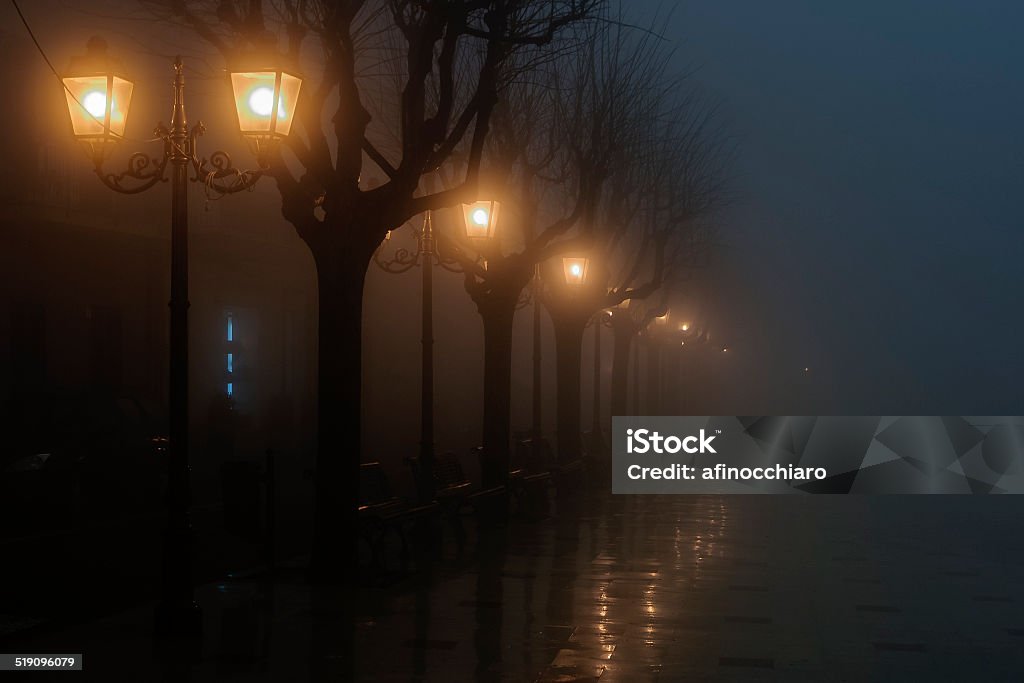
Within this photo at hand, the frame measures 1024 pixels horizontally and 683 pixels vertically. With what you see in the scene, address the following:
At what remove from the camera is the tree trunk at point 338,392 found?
13.1 m

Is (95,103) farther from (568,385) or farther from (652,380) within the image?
(652,380)

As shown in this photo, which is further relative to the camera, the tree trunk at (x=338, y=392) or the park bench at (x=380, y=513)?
the park bench at (x=380, y=513)

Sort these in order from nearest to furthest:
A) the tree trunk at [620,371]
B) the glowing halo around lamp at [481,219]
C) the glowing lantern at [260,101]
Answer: the glowing lantern at [260,101] < the glowing halo around lamp at [481,219] < the tree trunk at [620,371]

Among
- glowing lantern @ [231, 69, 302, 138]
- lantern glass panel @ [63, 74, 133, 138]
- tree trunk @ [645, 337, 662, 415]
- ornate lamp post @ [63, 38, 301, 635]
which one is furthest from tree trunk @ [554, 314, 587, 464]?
tree trunk @ [645, 337, 662, 415]

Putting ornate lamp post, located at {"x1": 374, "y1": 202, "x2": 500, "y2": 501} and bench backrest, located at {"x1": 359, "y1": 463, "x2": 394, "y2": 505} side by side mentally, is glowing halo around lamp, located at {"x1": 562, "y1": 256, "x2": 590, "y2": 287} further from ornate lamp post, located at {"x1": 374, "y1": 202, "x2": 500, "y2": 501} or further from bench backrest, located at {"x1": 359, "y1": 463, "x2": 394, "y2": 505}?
bench backrest, located at {"x1": 359, "y1": 463, "x2": 394, "y2": 505}

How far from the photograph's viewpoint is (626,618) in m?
11.0

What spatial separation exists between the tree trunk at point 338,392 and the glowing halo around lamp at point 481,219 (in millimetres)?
5128

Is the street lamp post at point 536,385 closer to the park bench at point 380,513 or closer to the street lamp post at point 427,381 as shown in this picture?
the street lamp post at point 427,381

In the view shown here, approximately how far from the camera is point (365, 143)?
46.2ft

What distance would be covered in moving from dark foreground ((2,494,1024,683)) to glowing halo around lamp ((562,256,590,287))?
8.33 metres

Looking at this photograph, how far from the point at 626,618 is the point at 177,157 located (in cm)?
517

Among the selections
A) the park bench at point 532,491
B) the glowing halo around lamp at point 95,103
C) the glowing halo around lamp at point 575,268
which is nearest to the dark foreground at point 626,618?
the park bench at point 532,491

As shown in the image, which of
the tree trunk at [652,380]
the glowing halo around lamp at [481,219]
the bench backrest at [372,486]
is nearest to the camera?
the bench backrest at [372,486]

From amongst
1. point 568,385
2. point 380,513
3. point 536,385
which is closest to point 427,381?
point 380,513
